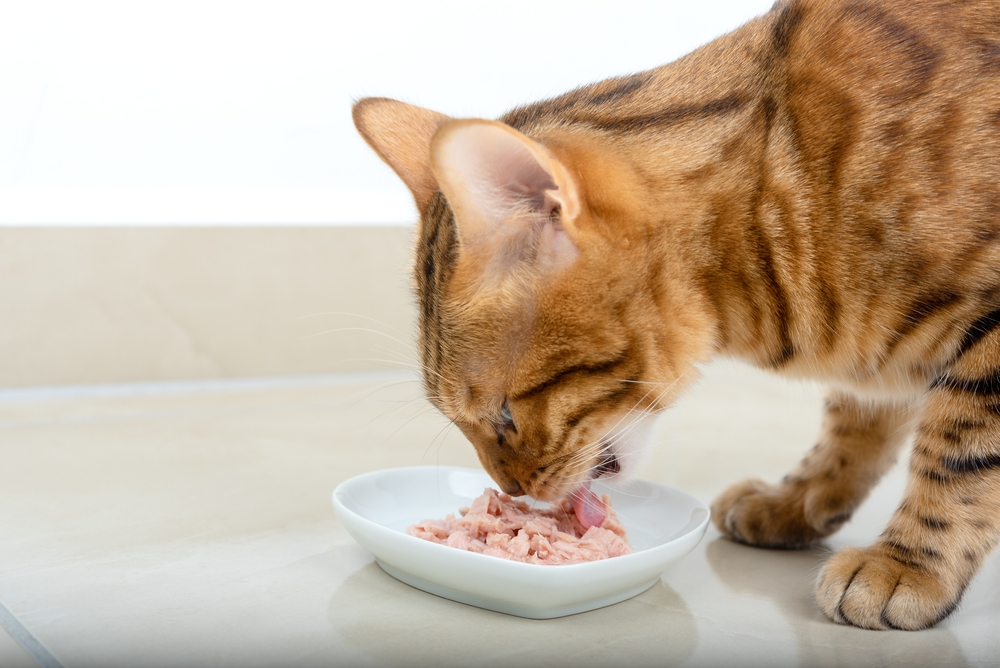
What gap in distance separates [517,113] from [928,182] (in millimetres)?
558

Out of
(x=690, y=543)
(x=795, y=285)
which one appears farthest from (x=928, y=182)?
(x=690, y=543)

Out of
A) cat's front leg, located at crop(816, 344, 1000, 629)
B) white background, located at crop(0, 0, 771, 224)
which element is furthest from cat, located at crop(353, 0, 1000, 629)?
white background, located at crop(0, 0, 771, 224)

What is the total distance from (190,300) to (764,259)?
1764mm

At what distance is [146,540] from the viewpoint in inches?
52.0

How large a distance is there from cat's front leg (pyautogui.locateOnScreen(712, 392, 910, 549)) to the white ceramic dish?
0.16 meters

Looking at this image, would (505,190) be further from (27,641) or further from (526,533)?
(27,641)

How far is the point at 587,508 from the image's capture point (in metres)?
1.23

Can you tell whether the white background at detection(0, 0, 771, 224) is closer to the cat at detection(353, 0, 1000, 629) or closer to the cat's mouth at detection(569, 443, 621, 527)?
the cat at detection(353, 0, 1000, 629)

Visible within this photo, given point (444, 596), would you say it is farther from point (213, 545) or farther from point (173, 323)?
point (173, 323)

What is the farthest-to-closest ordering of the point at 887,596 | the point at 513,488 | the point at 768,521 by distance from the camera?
the point at 768,521
the point at 513,488
the point at 887,596

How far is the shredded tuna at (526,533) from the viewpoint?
3.63 feet

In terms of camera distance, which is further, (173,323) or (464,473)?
(173,323)

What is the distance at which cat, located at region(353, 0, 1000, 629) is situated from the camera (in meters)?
1.09

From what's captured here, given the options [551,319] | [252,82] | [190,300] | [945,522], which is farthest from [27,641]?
[252,82]
